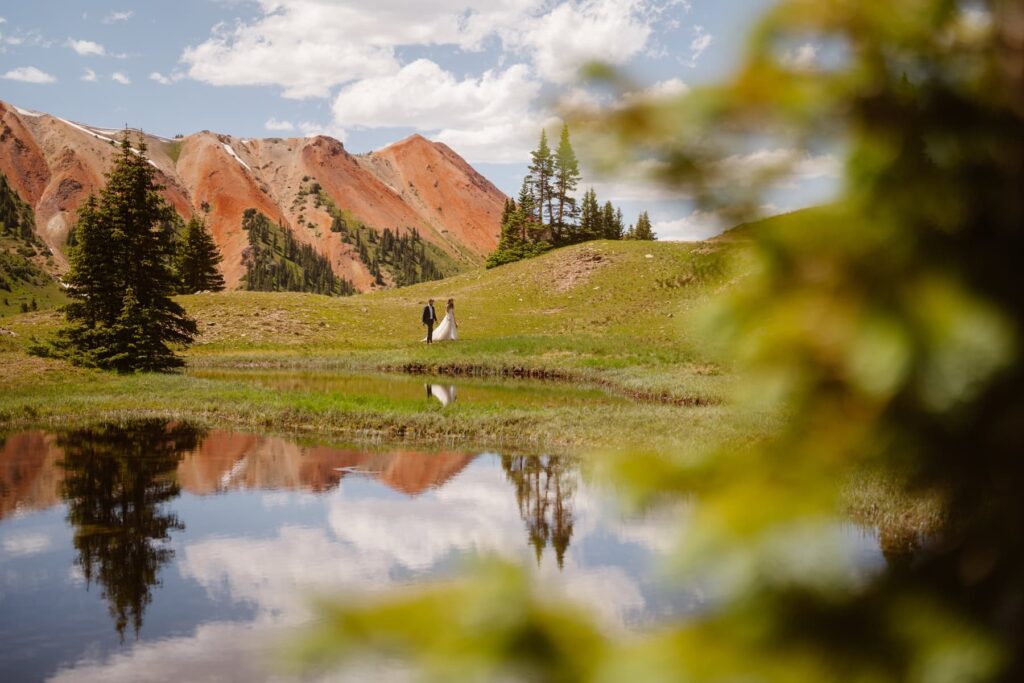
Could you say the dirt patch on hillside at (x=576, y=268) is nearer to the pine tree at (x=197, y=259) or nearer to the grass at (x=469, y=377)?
the grass at (x=469, y=377)

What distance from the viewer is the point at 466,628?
55.0 inches

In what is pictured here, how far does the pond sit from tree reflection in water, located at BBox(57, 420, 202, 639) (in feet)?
0.14

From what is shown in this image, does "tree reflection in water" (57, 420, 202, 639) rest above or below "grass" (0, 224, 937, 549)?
below

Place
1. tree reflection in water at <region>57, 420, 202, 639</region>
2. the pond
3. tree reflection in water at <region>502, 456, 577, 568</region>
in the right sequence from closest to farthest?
the pond < tree reflection in water at <region>57, 420, 202, 639</region> < tree reflection in water at <region>502, 456, 577, 568</region>

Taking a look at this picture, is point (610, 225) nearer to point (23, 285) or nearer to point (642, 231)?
point (642, 231)

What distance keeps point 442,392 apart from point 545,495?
16.3 metres

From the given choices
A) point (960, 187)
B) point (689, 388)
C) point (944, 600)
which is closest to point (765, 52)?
point (960, 187)

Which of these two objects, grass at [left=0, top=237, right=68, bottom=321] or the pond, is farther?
grass at [left=0, top=237, right=68, bottom=321]

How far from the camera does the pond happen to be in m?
8.70

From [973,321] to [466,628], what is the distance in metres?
0.96

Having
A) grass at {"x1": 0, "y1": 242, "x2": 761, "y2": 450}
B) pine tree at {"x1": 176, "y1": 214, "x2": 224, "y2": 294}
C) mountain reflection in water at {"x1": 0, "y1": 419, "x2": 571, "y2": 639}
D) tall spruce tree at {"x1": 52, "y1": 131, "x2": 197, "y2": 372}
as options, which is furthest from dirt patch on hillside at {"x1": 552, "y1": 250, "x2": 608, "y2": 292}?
mountain reflection in water at {"x1": 0, "y1": 419, "x2": 571, "y2": 639}

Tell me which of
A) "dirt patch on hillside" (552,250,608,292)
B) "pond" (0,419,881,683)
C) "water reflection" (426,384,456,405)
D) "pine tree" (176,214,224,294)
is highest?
"pine tree" (176,214,224,294)

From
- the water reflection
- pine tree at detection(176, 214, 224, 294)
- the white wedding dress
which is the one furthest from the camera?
pine tree at detection(176, 214, 224, 294)

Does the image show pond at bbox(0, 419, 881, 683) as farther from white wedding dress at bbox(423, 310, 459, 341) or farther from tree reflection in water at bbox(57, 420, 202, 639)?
white wedding dress at bbox(423, 310, 459, 341)
